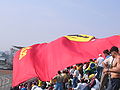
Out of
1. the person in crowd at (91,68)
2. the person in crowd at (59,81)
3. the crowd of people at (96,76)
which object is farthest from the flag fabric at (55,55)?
the person in crowd at (91,68)

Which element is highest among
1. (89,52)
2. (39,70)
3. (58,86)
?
(89,52)

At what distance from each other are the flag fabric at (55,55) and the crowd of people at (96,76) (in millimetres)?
597

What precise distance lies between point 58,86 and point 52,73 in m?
1.48

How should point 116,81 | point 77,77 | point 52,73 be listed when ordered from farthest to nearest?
point 77,77 → point 52,73 → point 116,81

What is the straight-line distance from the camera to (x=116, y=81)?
6098mm

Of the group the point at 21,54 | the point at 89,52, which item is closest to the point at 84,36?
the point at 89,52

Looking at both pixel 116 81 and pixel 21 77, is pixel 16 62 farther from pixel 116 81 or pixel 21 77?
pixel 116 81

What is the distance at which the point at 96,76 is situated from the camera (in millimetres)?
10891

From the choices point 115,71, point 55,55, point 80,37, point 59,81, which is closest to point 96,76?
point 59,81

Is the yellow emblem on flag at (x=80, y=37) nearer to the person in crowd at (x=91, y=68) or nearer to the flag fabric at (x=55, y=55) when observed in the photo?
the flag fabric at (x=55, y=55)

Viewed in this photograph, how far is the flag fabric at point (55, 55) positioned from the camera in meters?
10.1

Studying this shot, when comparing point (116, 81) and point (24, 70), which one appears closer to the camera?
point (116, 81)

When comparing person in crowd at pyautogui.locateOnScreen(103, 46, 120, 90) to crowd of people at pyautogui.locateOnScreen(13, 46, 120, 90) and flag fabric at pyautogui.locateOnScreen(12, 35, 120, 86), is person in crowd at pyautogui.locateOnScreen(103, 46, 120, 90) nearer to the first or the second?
crowd of people at pyautogui.locateOnScreen(13, 46, 120, 90)

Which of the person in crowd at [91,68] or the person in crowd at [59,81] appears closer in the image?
the person in crowd at [59,81]
